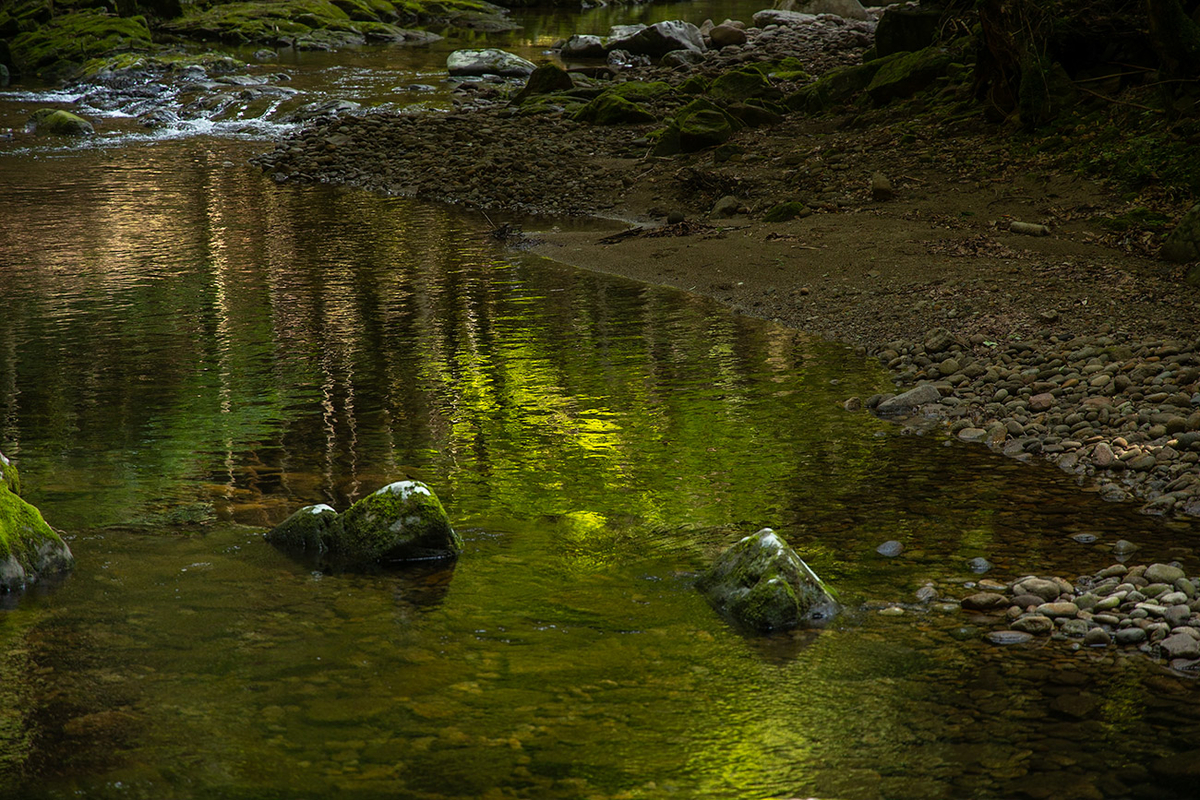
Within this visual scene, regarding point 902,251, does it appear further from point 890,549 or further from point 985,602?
point 985,602

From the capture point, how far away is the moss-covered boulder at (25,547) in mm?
5598

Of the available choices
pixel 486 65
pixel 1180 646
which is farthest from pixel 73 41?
pixel 1180 646

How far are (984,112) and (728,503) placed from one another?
1123 cm

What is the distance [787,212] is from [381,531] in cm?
967

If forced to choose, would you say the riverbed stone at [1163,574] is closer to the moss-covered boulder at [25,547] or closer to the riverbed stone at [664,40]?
the moss-covered boulder at [25,547]

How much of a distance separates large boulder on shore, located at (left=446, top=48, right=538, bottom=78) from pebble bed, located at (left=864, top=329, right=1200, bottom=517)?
2557 cm

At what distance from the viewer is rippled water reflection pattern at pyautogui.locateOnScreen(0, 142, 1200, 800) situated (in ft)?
14.3

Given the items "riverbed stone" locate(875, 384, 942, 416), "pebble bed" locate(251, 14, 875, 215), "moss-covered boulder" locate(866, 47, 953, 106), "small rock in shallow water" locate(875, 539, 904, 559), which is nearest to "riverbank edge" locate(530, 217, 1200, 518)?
"riverbed stone" locate(875, 384, 942, 416)

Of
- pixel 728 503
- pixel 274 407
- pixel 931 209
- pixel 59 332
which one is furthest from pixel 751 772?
pixel 931 209

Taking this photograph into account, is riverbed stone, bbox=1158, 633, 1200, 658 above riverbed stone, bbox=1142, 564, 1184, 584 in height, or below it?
below

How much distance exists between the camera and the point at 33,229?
53.3ft

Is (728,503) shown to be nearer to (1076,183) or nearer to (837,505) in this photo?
(837,505)

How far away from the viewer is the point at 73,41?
37.4 metres

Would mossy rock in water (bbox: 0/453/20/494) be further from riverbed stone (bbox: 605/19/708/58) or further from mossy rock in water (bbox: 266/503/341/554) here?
riverbed stone (bbox: 605/19/708/58)
